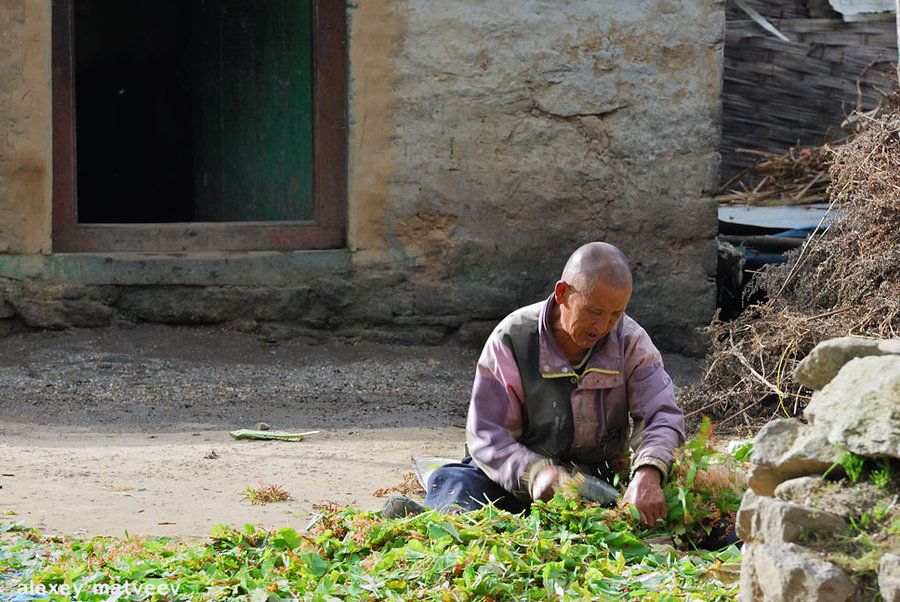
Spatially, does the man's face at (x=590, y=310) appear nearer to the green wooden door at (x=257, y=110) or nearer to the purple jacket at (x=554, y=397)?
the purple jacket at (x=554, y=397)

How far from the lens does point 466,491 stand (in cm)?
341

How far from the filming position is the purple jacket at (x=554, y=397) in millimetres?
3373

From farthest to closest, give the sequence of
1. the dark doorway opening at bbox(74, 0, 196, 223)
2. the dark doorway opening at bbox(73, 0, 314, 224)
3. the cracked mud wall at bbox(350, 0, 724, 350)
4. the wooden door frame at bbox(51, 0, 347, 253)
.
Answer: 1. the dark doorway opening at bbox(74, 0, 196, 223)
2. the dark doorway opening at bbox(73, 0, 314, 224)
3. the cracked mud wall at bbox(350, 0, 724, 350)
4. the wooden door frame at bbox(51, 0, 347, 253)

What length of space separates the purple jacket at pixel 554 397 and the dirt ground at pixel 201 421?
0.71 m

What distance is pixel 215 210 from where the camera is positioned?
8.49 meters

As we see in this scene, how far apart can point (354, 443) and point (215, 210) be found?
4.11 metres

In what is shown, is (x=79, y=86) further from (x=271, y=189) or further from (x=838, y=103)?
(x=838, y=103)

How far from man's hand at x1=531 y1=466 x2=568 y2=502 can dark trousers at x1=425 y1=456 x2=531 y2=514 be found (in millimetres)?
175

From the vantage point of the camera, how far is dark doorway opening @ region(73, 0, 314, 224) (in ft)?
24.2

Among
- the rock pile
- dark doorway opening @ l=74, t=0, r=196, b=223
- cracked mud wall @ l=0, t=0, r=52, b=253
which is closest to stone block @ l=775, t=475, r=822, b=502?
the rock pile

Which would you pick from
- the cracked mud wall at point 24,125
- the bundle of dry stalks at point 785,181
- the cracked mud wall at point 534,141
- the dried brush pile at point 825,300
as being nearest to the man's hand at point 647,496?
the dried brush pile at point 825,300

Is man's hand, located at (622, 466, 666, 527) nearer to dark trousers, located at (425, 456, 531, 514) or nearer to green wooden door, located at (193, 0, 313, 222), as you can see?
dark trousers, located at (425, 456, 531, 514)

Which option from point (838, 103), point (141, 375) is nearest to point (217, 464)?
point (141, 375)

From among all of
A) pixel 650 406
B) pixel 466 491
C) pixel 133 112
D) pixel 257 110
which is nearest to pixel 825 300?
pixel 650 406
